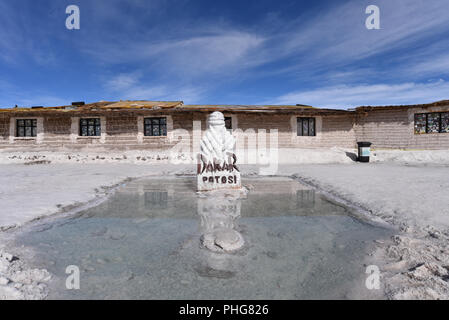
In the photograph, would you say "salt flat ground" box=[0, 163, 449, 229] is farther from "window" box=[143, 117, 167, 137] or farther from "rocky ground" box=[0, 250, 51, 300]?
"window" box=[143, 117, 167, 137]

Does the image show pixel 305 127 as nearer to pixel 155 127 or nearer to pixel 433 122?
pixel 433 122

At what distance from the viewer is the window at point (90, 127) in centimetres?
1426

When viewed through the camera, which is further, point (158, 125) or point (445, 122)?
point (158, 125)

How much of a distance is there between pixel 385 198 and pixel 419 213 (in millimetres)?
960

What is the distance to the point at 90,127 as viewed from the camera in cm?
1429

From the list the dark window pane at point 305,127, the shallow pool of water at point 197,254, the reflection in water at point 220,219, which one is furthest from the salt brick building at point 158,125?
the shallow pool of water at point 197,254

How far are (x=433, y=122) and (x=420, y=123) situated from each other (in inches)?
23.6

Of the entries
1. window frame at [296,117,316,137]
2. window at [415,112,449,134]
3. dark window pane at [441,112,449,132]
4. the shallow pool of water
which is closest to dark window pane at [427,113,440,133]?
window at [415,112,449,134]

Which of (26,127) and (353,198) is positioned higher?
(26,127)

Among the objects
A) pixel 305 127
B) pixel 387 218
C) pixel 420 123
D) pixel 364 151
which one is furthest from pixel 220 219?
pixel 420 123

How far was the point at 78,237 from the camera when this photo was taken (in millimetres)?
2859

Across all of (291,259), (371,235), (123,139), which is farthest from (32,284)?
(123,139)

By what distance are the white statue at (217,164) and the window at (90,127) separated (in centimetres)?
1122

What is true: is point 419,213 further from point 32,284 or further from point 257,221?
point 32,284
